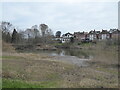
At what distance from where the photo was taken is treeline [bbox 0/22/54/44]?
7553 centimetres

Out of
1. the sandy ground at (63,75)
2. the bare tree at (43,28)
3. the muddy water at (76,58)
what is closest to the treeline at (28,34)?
the bare tree at (43,28)

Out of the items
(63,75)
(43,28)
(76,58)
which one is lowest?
(76,58)

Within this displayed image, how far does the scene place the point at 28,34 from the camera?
95062 mm

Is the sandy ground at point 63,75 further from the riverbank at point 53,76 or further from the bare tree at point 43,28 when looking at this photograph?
the bare tree at point 43,28

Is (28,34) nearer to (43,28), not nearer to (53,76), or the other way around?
(43,28)

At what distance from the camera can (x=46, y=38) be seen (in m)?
87.4

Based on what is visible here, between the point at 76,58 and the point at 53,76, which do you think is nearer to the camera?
the point at 53,76

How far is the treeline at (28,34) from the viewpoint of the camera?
75.5 meters

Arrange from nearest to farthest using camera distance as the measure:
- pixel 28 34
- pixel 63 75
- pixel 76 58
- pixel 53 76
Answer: pixel 53 76
pixel 63 75
pixel 76 58
pixel 28 34

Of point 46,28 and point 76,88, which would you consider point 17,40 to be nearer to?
point 46,28

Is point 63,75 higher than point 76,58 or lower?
higher

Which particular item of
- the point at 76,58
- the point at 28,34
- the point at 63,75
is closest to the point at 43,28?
the point at 28,34

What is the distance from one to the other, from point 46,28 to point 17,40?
22630 millimetres

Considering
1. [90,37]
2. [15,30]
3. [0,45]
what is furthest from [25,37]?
[0,45]
